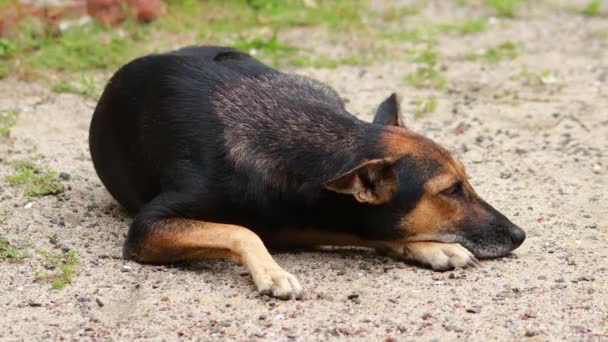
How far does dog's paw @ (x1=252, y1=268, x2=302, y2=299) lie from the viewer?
18.1 feet

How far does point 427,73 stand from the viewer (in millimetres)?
10516

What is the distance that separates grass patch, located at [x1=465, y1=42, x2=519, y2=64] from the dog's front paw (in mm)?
5238

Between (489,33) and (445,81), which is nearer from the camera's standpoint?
(445,81)

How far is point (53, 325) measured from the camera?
17.3 feet

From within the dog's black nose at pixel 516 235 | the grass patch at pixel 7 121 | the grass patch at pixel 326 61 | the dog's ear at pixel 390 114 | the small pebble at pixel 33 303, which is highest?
the dog's ear at pixel 390 114

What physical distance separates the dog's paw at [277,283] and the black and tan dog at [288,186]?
3.6 inches

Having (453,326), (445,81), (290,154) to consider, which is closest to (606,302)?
(453,326)

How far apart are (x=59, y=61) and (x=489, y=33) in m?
4.98

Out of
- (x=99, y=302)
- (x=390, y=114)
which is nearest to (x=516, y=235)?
(x=390, y=114)

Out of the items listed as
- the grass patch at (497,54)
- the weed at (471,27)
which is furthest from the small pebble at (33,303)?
the weed at (471,27)

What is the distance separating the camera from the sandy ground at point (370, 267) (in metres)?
5.25

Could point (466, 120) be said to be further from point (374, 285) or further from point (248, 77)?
point (374, 285)

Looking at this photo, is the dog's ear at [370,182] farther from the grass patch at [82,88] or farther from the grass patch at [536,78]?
the grass patch at [536,78]

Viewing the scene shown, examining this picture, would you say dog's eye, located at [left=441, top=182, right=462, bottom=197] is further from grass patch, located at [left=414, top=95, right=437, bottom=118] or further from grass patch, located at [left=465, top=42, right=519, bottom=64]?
grass patch, located at [left=465, top=42, right=519, bottom=64]
